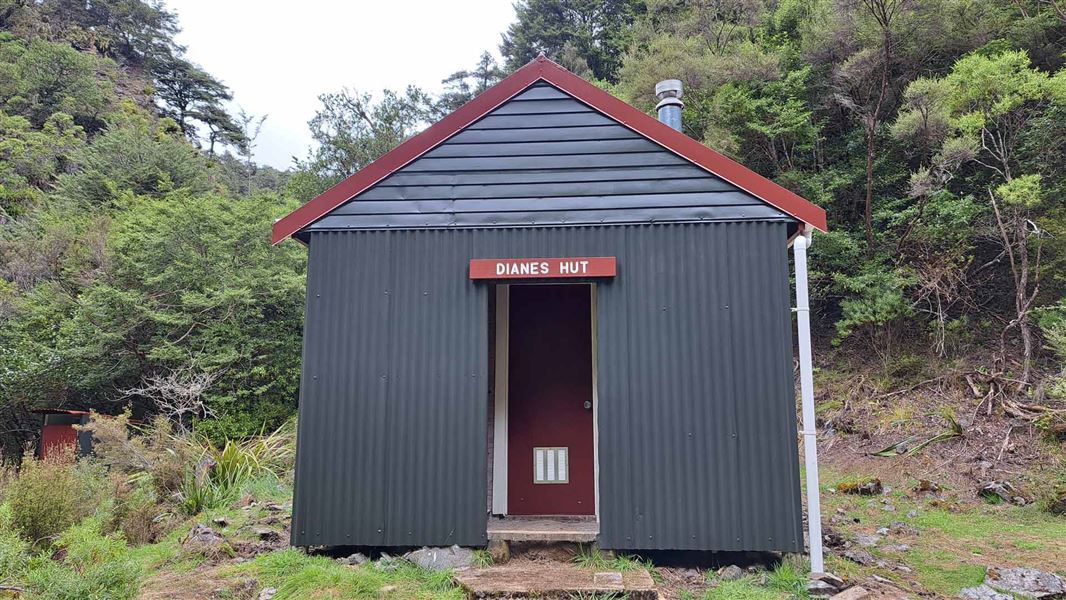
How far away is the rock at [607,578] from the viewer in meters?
4.39

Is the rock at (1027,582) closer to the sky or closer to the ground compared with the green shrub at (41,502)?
closer to the ground

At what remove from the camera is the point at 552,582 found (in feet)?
14.6

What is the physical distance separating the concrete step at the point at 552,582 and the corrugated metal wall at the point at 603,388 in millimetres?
349

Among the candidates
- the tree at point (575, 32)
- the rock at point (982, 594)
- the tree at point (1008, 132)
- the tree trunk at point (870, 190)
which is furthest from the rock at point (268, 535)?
the tree at point (575, 32)

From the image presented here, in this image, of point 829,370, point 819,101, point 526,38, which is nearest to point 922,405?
point 829,370

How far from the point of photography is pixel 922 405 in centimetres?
1053

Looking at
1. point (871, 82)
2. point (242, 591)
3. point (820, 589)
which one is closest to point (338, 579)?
point (242, 591)

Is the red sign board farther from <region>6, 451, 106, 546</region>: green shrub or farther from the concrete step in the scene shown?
<region>6, 451, 106, 546</region>: green shrub

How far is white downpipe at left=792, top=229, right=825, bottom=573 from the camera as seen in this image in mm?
4730

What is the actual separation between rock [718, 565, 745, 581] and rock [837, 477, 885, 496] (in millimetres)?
4630

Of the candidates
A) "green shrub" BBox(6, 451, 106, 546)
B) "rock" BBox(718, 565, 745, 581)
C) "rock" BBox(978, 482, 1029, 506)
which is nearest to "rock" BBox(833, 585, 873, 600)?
"rock" BBox(718, 565, 745, 581)

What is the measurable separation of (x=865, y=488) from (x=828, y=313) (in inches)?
239

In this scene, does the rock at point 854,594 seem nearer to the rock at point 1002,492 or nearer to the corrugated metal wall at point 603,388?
the corrugated metal wall at point 603,388

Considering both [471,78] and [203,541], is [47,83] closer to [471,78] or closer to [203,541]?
[471,78]
